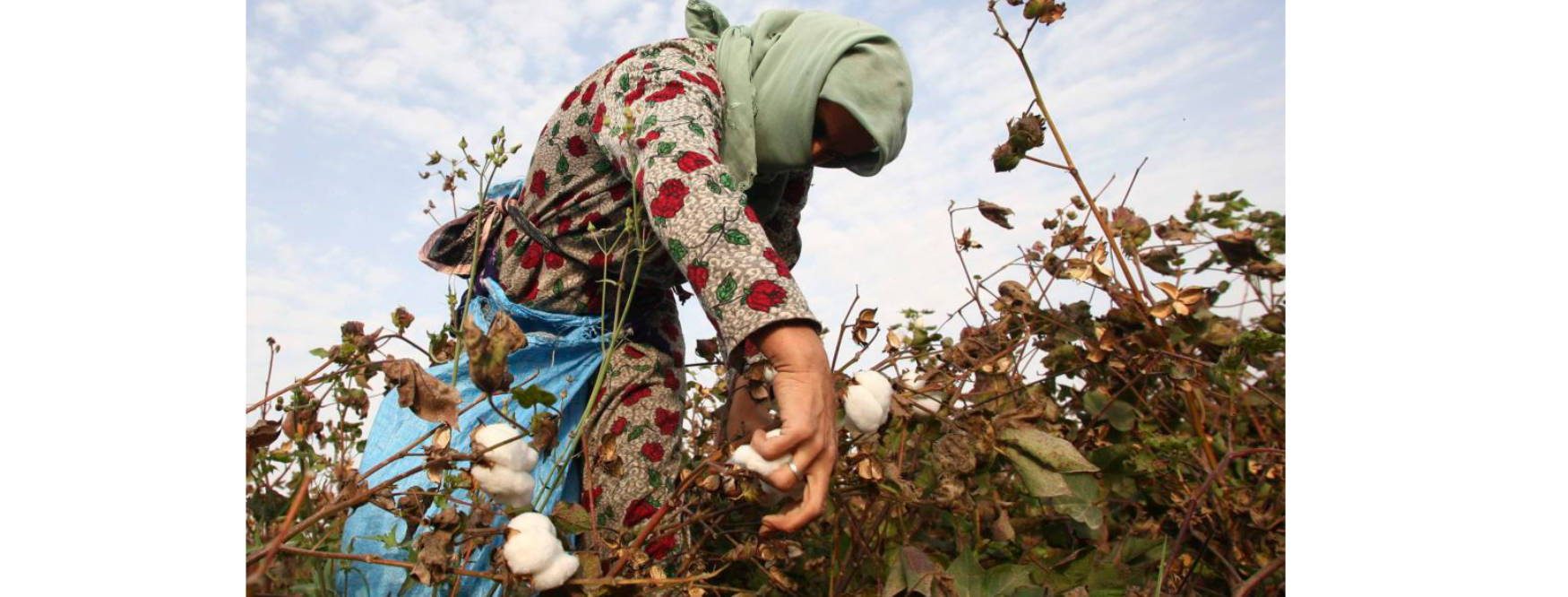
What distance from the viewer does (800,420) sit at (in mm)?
713

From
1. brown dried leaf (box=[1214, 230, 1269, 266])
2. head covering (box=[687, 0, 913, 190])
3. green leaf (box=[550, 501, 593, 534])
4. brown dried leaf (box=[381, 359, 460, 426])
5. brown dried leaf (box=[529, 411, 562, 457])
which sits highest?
head covering (box=[687, 0, 913, 190])

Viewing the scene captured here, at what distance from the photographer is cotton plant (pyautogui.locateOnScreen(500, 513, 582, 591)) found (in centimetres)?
68

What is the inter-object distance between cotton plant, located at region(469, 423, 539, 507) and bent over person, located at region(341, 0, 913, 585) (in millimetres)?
122

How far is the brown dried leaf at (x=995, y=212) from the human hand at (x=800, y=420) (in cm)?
60

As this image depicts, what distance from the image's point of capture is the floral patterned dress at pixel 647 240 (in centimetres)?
80

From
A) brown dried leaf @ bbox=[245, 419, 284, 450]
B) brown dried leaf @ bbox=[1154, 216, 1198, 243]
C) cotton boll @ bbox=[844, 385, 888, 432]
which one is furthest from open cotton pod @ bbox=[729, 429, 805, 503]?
brown dried leaf @ bbox=[1154, 216, 1198, 243]

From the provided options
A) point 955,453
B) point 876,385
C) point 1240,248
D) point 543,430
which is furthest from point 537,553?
point 1240,248

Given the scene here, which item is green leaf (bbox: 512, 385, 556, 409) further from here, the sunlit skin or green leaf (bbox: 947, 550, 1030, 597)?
green leaf (bbox: 947, 550, 1030, 597)

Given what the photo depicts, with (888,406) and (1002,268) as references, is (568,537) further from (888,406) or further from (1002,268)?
(1002,268)

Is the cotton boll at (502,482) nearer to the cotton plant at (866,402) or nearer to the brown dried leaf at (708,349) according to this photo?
the cotton plant at (866,402)

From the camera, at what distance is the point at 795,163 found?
121cm

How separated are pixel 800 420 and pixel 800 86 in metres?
0.57

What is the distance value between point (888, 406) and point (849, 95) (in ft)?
1.57

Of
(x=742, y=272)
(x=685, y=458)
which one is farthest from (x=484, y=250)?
(x=742, y=272)
